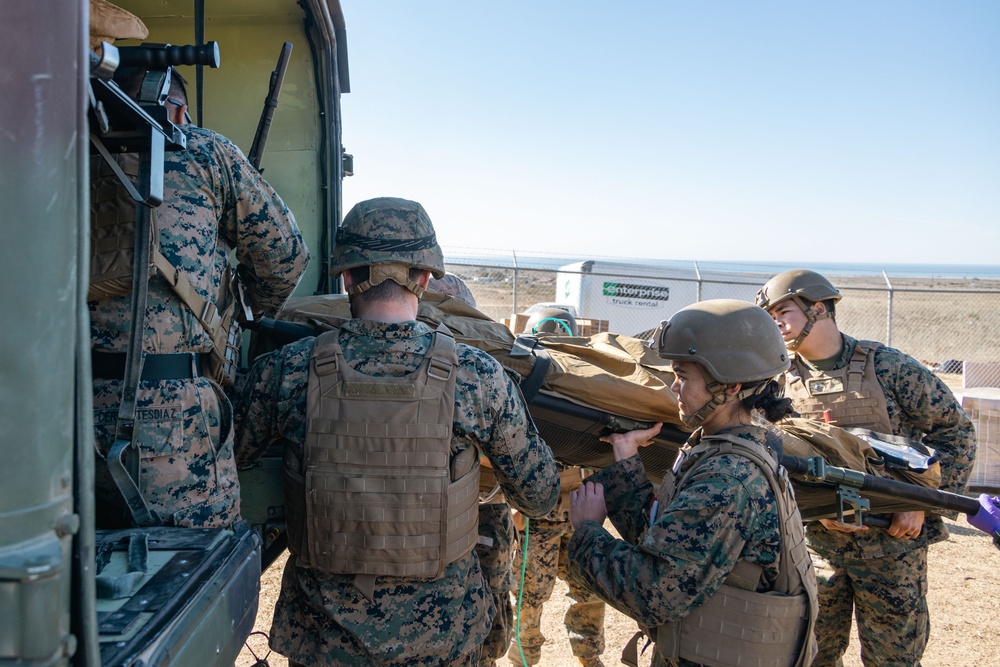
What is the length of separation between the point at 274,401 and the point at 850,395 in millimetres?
2573

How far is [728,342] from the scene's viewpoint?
2053mm

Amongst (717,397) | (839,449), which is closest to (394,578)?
(717,397)

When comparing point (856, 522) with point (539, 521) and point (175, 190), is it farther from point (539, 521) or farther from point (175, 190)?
point (175, 190)

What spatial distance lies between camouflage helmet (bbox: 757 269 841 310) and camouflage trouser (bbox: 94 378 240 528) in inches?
101

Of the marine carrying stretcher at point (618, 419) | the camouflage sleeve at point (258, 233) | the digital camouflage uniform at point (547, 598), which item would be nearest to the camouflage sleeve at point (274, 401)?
the camouflage sleeve at point (258, 233)

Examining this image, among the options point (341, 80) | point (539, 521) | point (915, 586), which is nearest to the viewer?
point (915, 586)

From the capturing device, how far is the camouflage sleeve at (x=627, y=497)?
2209 mm

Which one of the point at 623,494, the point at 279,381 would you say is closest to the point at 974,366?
the point at 623,494

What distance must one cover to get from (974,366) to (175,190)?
10482 millimetres

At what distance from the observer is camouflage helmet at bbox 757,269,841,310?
11.1ft

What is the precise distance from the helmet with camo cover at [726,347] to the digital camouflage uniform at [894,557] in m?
1.58

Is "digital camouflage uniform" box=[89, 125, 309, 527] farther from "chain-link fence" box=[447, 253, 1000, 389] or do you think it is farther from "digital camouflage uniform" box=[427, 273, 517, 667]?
"chain-link fence" box=[447, 253, 1000, 389]

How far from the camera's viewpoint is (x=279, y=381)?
6.68 feet

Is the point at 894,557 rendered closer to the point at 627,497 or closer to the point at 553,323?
the point at 627,497
